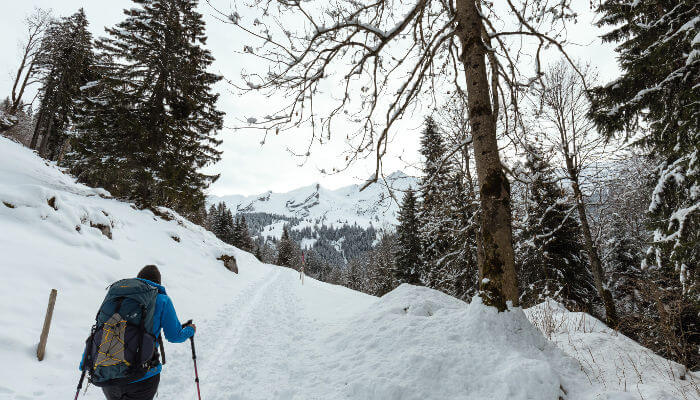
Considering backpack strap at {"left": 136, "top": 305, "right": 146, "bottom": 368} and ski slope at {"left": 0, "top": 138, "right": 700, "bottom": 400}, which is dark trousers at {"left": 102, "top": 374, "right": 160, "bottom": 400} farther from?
ski slope at {"left": 0, "top": 138, "right": 700, "bottom": 400}

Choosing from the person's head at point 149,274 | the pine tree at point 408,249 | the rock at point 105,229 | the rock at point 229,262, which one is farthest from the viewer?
the pine tree at point 408,249

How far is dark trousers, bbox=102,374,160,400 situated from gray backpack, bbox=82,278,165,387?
7cm

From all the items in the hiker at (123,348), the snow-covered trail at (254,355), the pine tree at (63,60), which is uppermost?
the pine tree at (63,60)

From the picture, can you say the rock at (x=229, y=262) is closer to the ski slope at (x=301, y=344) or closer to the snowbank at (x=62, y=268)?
the snowbank at (x=62, y=268)

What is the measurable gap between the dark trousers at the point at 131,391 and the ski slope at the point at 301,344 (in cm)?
181

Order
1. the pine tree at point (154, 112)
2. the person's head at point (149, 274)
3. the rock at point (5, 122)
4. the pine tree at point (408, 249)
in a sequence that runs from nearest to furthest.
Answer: the person's head at point (149, 274) → the pine tree at point (154, 112) → the rock at point (5, 122) → the pine tree at point (408, 249)

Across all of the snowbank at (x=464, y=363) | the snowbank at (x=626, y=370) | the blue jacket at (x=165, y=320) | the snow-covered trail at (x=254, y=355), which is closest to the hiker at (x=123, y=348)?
the blue jacket at (x=165, y=320)

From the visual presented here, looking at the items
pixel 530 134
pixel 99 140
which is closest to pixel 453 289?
pixel 530 134

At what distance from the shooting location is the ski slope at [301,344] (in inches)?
129

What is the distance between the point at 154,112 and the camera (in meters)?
15.2

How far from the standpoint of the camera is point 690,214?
614 centimetres

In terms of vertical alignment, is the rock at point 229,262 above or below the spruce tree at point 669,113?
below

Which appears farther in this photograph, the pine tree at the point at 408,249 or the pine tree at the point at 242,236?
the pine tree at the point at 242,236

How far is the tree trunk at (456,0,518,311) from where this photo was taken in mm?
3494
